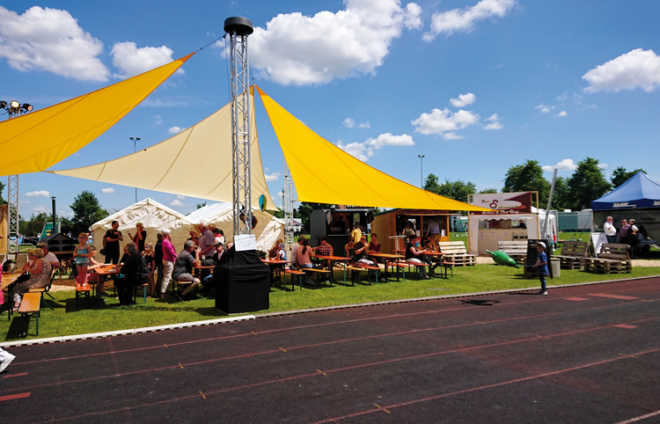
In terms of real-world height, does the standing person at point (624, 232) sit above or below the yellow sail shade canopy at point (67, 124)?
below

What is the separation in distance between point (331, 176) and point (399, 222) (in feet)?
24.7

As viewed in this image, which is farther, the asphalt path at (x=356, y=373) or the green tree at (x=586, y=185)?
the green tree at (x=586, y=185)

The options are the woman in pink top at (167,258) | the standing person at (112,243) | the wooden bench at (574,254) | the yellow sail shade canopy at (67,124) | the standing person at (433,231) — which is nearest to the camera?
the yellow sail shade canopy at (67,124)

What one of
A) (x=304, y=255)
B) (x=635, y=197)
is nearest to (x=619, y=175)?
(x=635, y=197)

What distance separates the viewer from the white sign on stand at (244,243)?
771cm

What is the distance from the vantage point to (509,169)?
8450 centimetres

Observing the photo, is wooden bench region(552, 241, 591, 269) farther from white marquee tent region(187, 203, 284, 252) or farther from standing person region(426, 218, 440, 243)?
white marquee tent region(187, 203, 284, 252)

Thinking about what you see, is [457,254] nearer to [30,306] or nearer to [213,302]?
[213,302]

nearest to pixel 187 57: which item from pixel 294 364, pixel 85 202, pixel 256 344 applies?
pixel 256 344

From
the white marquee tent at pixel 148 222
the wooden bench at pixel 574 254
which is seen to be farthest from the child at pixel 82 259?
the wooden bench at pixel 574 254

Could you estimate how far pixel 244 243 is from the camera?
25.7 ft

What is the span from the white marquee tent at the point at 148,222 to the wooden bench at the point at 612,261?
15302mm

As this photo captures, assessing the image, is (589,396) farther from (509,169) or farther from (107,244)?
→ (509,169)

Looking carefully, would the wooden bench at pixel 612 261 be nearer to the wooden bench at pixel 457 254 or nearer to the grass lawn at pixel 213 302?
the grass lawn at pixel 213 302
